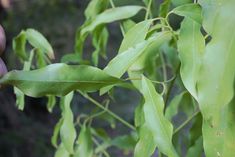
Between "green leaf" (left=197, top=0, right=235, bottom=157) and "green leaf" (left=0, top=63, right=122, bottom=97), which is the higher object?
"green leaf" (left=197, top=0, right=235, bottom=157)

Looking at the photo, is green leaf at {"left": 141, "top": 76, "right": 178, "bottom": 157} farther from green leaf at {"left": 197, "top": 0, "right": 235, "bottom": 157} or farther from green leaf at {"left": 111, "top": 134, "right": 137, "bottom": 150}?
green leaf at {"left": 111, "top": 134, "right": 137, "bottom": 150}

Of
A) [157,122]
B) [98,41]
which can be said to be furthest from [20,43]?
[157,122]

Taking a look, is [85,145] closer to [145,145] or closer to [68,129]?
[68,129]

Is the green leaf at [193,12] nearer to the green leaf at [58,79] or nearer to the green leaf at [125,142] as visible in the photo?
the green leaf at [58,79]

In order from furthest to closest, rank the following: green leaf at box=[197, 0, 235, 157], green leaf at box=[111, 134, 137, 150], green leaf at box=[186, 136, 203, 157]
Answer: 1. green leaf at box=[111, 134, 137, 150]
2. green leaf at box=[186, 136, 203, 157]
3. green leaf at box=[197, 0, 235, 157]

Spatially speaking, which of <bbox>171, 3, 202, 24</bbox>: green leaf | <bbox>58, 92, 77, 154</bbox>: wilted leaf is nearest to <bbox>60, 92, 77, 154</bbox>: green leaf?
<bbox>58, 92, 77, 154</bbox>: wilted leaf
